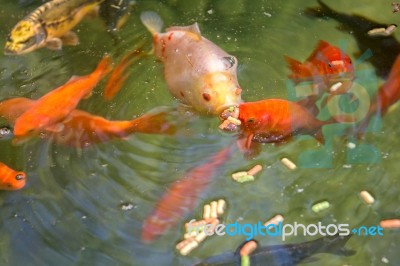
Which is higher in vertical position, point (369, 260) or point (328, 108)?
point (328, 108)

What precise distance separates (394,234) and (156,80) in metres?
A: 1.24

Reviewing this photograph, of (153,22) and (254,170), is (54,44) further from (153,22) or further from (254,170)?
(254,170)

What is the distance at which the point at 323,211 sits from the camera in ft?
7.22

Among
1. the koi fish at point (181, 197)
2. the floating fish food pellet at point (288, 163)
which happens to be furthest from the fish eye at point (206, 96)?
the floating fish food pellet at point (288, 163)

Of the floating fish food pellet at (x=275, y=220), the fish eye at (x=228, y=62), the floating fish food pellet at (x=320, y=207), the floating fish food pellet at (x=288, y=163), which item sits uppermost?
the fish eye at (x=228, y=62)

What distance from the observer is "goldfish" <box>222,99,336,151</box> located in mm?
2336

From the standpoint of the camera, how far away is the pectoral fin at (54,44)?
282 cm

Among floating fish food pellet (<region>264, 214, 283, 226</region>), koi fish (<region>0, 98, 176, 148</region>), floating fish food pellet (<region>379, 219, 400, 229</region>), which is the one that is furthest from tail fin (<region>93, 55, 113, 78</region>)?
floating fish food pellet (<region>379, 219, 400, 229</region>)

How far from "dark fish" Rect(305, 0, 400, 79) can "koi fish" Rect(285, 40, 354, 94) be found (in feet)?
0.43

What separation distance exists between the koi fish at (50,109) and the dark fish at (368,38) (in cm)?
123

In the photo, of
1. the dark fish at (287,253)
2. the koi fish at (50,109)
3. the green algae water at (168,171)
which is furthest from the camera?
the koi fish at (50,109)

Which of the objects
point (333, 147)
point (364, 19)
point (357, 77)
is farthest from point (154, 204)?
point (364, 19)

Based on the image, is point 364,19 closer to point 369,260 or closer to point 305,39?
point 305,39

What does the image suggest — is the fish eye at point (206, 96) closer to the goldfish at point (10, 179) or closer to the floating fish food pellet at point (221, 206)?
the floating fish food pellet at point (221, 206)
